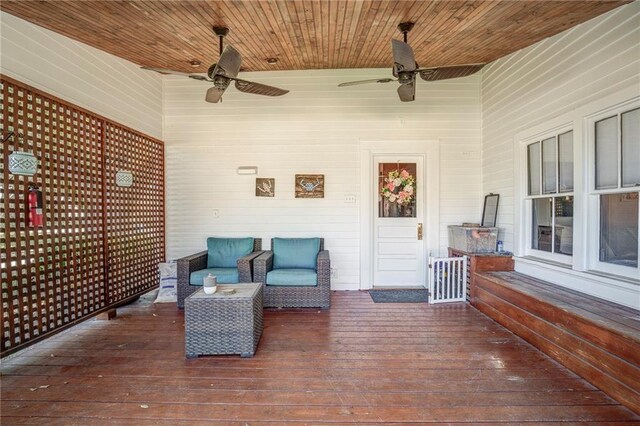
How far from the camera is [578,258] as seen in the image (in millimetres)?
2844

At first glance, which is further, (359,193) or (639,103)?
(359,193)

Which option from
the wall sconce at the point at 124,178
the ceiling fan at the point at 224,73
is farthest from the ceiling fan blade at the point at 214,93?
the wall sconce at the point at 124,178

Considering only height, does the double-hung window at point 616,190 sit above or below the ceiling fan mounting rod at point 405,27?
below

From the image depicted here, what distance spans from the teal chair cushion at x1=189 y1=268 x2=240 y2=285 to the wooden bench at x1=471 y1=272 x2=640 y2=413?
3.16 meters

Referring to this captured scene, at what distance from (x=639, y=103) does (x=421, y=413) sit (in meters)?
2.94

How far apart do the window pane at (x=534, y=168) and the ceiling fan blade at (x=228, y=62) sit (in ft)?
11.9

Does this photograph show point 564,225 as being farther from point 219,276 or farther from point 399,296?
point 219,276

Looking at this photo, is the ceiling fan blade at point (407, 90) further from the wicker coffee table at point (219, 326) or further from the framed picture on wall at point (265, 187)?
the wicker coffee table at point (219, 326)

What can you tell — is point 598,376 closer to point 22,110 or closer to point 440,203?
point 440,203

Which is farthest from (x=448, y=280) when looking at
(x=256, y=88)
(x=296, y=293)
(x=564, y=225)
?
(x=256, y=88)

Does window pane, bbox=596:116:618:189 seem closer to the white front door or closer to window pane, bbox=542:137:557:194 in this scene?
window pane, bbox=542:137:557:194

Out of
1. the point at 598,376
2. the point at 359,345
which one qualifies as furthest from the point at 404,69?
the point at 598,376

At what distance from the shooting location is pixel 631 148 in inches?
96.3

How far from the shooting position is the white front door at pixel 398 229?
15.2 ft
